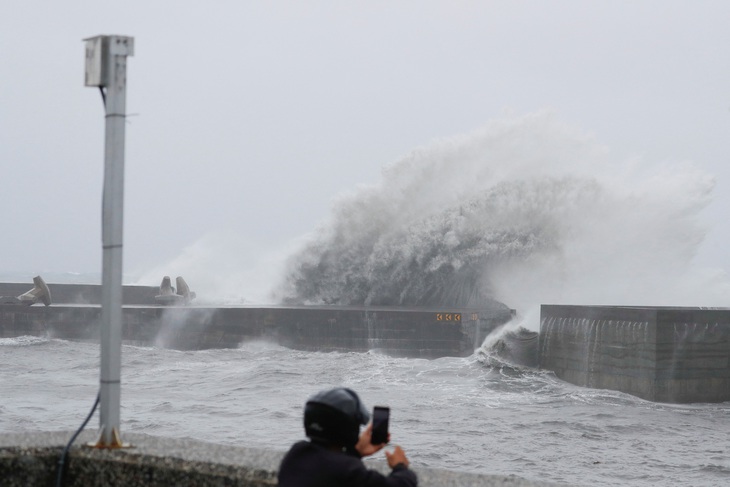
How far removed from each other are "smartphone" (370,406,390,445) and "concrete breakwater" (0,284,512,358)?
23.6 metres

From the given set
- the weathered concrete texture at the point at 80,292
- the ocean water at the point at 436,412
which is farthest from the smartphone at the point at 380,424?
the weathered concrete texture at the point at 80,292

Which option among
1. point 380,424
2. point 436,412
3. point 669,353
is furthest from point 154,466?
point 669,353

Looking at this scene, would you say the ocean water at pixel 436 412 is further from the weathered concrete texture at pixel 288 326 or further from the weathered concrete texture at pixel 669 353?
the weathered concrete texture at pixel 288 326

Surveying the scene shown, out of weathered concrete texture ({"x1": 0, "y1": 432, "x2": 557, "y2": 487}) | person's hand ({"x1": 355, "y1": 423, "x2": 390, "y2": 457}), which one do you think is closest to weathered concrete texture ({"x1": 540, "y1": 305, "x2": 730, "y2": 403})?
weathered concrete texture ({"x1": 0, "y1": 432, "x2": 557, "y2": 487})

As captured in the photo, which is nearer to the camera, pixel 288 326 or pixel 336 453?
pixel 336 453

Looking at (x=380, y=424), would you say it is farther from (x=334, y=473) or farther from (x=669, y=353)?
(x=669, y=353)

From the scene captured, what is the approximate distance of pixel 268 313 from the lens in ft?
94.5

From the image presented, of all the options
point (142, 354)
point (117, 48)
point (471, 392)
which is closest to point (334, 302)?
point (142, 354)

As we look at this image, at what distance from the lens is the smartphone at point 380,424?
2.60 m

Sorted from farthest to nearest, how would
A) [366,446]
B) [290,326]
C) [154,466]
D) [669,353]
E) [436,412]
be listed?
[290,326] → [669,353] → [436,412] → [154,466] → [366,446]

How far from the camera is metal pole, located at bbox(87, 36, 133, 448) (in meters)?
3.29

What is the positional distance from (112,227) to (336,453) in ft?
3.88

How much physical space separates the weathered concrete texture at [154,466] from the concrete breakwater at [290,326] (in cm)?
2305

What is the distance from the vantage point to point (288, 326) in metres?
28.4
